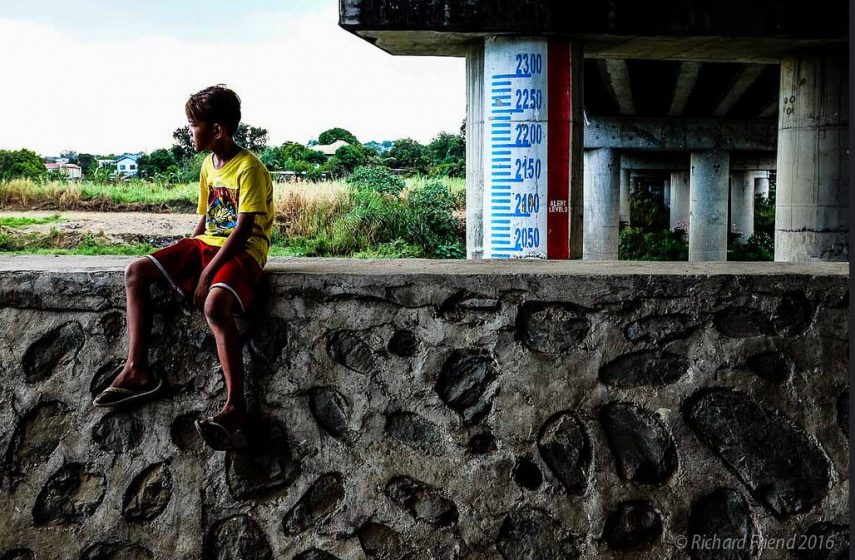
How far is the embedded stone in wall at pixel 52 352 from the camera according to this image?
3.68m

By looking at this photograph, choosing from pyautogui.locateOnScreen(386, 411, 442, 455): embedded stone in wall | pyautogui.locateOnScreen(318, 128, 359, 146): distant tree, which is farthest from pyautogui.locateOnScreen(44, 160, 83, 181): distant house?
pyautogui.locateOnScreen(386, 411, 442, 455): embedded stone in wall

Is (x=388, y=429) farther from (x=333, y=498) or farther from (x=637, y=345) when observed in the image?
(x=637, y=345)

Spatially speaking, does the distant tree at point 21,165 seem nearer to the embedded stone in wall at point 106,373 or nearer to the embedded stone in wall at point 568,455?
the embedded stone in wall at point 106,373

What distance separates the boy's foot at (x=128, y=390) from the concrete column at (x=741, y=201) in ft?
102

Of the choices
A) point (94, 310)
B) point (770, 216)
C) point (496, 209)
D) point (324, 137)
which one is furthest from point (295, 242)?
point (770, 216)

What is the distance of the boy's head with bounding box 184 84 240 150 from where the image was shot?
3.45 metres

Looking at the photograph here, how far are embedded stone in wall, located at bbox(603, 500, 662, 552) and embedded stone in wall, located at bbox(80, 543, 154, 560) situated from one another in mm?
1733

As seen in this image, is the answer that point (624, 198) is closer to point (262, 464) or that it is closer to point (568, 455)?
point (568, 455)

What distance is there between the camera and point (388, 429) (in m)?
3.60

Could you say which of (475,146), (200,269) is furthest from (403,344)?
(475,146)

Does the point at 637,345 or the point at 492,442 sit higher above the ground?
the point at 637,345

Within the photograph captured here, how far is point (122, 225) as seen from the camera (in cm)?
1823

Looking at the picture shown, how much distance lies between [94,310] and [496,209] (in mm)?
5809

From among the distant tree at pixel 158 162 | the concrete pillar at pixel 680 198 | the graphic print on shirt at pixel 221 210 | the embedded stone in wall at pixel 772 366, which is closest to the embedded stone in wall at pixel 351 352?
the graphic print on shirt at pixel 221 210
